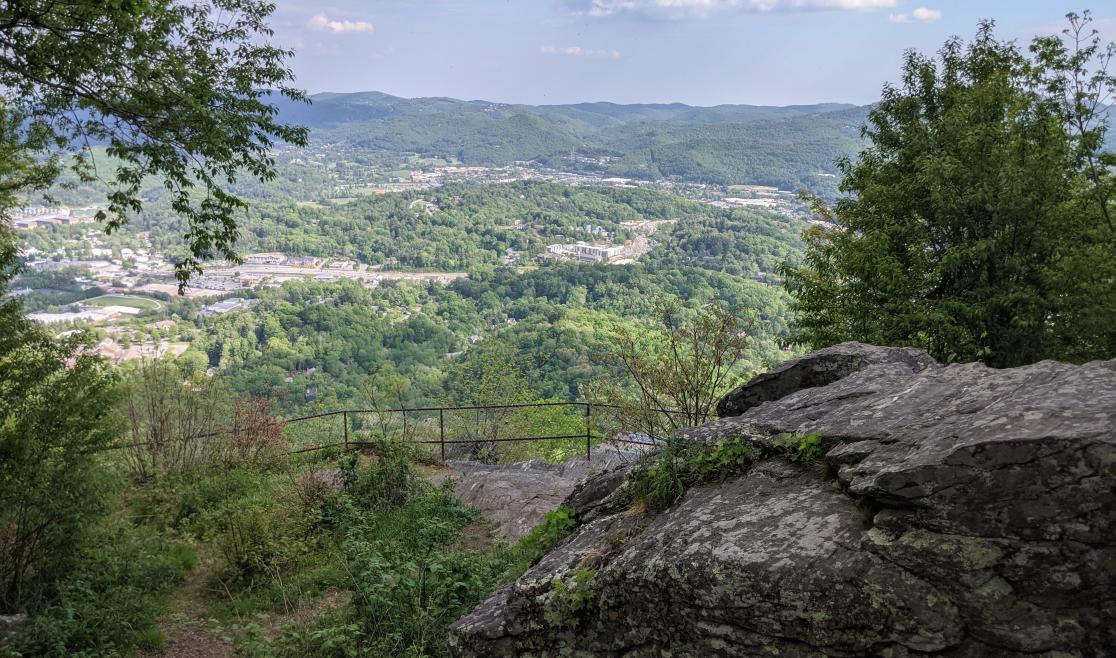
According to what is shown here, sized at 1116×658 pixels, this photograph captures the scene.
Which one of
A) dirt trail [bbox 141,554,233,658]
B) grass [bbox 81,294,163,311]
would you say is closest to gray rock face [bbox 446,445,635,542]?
dirt trail [bbox 141,554,233,658]

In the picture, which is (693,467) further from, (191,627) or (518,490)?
(518,490)

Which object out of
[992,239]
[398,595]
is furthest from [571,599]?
[992,239]

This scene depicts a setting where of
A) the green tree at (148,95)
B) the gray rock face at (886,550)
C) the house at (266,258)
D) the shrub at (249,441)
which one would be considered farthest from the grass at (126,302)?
the gray rock face at (886,550)

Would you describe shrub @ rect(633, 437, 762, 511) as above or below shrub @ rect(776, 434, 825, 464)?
below

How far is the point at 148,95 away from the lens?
720cm

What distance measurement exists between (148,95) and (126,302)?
224 ft

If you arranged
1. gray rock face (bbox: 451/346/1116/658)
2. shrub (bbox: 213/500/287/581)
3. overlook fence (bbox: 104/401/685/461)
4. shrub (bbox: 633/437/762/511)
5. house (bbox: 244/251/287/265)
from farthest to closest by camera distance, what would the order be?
house (bbox: 244/251/287/265) → overlook fence (bbox: 104/401/685/461) → shrub (bbox: 213/500/287/581) → shrub (bbox: 633/437/762/511) → gray rock face (bbox: 451/346/1116/658)

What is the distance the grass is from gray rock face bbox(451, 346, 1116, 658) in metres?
68.3

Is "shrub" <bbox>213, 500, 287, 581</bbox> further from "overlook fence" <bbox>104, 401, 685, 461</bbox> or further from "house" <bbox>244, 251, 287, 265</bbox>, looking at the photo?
"house" <bbox>244, 251, 287, 265</bbox>

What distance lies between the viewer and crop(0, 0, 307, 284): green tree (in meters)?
6.60

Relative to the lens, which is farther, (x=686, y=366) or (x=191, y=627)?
(x=686, y=366)

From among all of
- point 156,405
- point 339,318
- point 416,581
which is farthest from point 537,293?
point 416,581

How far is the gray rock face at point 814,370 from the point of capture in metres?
4.96

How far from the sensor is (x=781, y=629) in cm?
280
